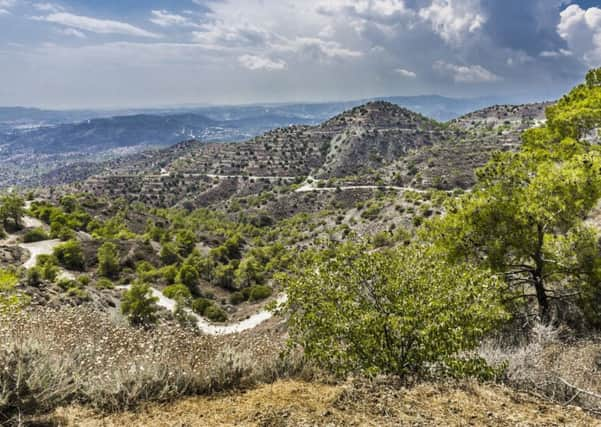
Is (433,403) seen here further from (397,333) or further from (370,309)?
(370,309)

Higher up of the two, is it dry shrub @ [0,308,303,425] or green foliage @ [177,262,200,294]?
dry shrub @ [0,308,303,425]

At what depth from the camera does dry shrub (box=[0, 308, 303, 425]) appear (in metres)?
4.79

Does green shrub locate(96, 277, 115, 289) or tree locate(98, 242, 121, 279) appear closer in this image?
green shrub locate(96, 277, 115, 289)

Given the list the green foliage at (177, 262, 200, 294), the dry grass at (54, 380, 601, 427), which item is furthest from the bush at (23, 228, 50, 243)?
the dry grass at (54, 380, 601, 427)

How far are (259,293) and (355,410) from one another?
42.6 metres

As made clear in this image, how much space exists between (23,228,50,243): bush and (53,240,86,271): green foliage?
10.9 meters

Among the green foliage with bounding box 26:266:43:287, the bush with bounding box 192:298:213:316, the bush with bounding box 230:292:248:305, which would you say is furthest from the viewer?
the bush with bounding box 230:292:248:305

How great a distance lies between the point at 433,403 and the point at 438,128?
146548 millimetres

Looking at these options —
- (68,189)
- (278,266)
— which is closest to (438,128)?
(278,266)

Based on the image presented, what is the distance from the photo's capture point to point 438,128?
456 feet

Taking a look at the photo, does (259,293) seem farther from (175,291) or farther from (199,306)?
(175,291)

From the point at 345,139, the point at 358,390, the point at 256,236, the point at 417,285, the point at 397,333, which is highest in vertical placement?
the point at 345,139

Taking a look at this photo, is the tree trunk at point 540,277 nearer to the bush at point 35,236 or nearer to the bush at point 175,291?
the bush at point 175,291

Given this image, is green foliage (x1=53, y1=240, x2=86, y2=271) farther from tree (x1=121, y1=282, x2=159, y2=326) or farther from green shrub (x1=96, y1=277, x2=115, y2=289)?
tree (x1=121, y1=282, x2=159, y2=326)
